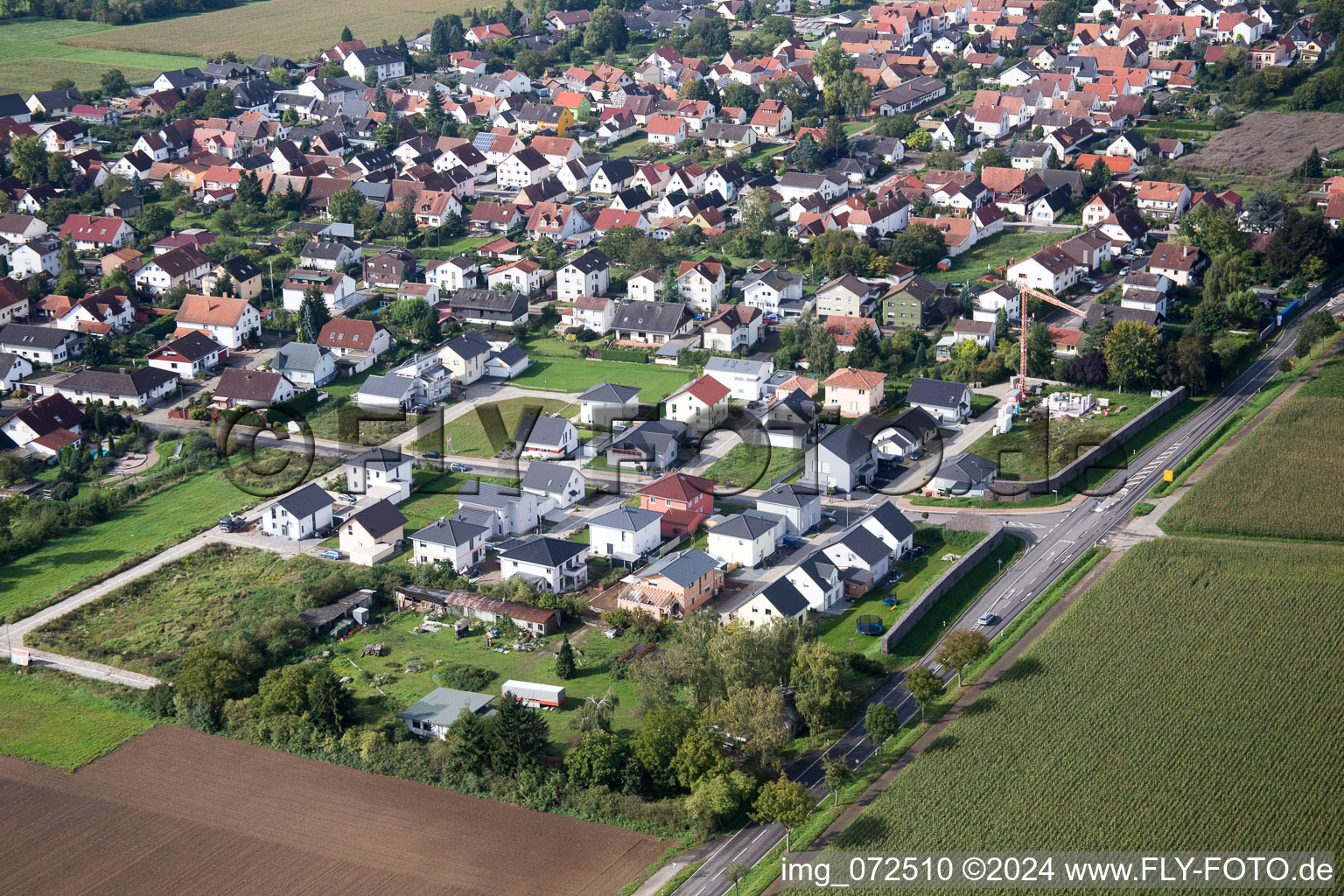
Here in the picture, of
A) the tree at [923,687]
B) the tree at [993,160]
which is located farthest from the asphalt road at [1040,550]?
the tree at [993,160]

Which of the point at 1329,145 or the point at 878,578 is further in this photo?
the point at 1329,145

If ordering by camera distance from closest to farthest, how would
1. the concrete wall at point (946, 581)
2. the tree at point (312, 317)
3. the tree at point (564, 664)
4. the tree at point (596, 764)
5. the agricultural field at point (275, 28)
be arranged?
the tree at point (596, 764), the tree at point (564, 664), the concrete wall at point (946, 581), the tree at point (312, 317), the agricultural field at point (275, 28)

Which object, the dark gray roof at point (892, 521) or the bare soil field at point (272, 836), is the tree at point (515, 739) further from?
the dark gray roof at point (892, 521)

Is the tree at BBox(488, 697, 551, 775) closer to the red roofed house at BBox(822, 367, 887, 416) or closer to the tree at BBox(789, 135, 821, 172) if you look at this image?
the red roofed house at BBox(822, 367, 887, 416)

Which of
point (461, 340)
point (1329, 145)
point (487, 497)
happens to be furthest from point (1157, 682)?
point (1329, 145)

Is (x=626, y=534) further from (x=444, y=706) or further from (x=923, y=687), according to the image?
(x=923, y=687)

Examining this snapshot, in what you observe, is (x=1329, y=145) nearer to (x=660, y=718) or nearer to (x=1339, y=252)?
(x=1339, y=252)
